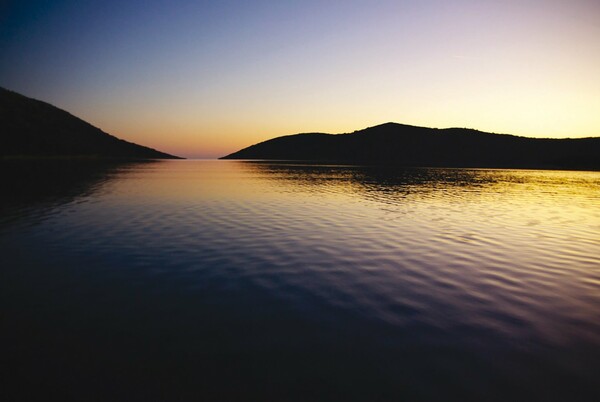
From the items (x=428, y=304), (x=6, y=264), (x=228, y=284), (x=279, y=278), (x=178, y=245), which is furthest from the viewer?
(x=178, y=245)

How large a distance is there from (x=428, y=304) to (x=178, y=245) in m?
12.1

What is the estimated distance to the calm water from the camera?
21.0 feet

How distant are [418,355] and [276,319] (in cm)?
369

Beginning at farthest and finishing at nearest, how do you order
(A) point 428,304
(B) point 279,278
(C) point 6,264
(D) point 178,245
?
(D) point 178,245 → (C) point 6,264 → (B) point 279,278 → (A) point 428,304

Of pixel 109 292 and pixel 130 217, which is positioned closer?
pixel 109 292

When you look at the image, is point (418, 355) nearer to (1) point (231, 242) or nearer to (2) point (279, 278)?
(2) point (279, 278)

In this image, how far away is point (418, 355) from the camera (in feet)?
24.3

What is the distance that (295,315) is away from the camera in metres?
9.31

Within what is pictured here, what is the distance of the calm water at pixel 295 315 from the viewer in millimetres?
6406

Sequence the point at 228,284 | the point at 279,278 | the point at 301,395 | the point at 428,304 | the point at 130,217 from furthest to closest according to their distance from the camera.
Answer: the point at 130,217 → the point at 279,278 → the point at 228,284 → the point at 428,304 → the point at 301,395

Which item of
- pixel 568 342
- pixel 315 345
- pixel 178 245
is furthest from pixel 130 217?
pixel 568 342

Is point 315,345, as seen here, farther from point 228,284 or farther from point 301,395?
point 228,284

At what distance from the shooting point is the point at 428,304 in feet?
33.4

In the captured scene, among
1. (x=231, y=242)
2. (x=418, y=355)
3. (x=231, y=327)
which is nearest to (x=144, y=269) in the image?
(x=231, y=242)
